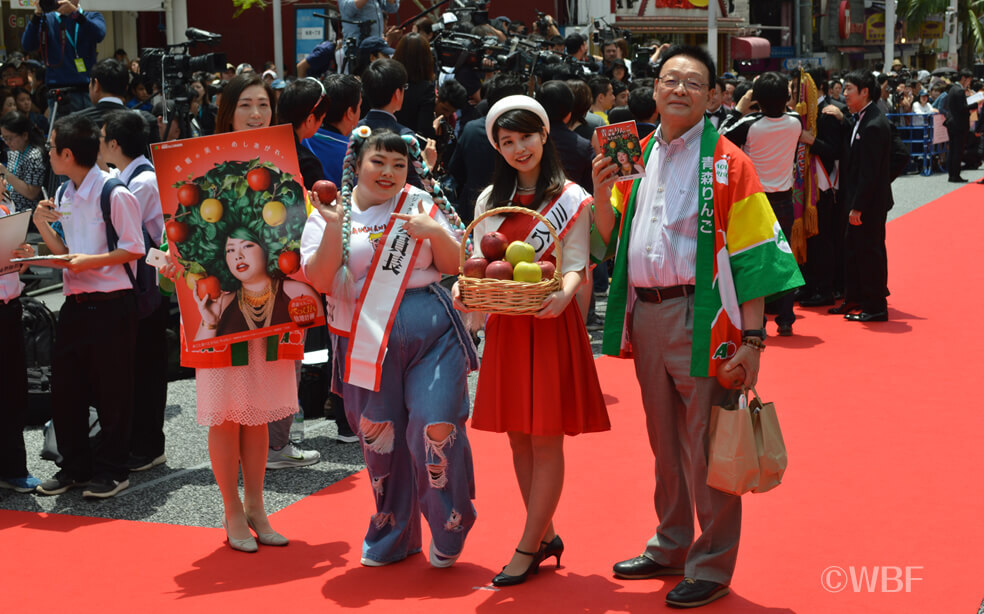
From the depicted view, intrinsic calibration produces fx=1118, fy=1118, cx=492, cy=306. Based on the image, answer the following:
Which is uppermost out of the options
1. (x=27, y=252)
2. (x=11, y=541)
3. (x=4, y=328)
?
(x=27, y=252)

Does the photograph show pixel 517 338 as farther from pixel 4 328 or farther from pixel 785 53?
pixel 785 53

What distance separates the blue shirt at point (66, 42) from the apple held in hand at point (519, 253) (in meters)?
7.42

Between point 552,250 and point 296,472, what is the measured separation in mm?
2144

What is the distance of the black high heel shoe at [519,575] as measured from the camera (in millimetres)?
3801

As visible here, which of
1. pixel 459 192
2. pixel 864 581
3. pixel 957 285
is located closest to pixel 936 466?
pixel 864 581

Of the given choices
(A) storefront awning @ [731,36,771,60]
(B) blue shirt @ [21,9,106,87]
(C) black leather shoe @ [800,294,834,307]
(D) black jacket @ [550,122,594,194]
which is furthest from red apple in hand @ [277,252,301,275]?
(A) storefront awning @ [731,36,771,60]

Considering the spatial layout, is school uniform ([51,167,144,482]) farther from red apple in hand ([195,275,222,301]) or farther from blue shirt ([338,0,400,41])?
blue shirt ([338,0,400,41])

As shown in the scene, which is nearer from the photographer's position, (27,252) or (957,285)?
(27,252)

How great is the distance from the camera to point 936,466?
5.08 metres

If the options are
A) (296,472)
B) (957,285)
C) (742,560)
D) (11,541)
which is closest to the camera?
(742,560)

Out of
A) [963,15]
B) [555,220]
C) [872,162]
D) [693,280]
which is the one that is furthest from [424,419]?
[963,15]

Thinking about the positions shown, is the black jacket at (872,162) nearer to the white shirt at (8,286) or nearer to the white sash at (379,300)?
Result: the white sash at (379,300)

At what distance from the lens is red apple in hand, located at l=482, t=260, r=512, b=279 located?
3.57 metres

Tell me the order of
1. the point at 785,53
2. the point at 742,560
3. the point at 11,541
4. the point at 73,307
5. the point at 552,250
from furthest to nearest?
the point at 785,53, the point at 73,307, the point at 11,541, the point at 742,560, the point at 552,250
